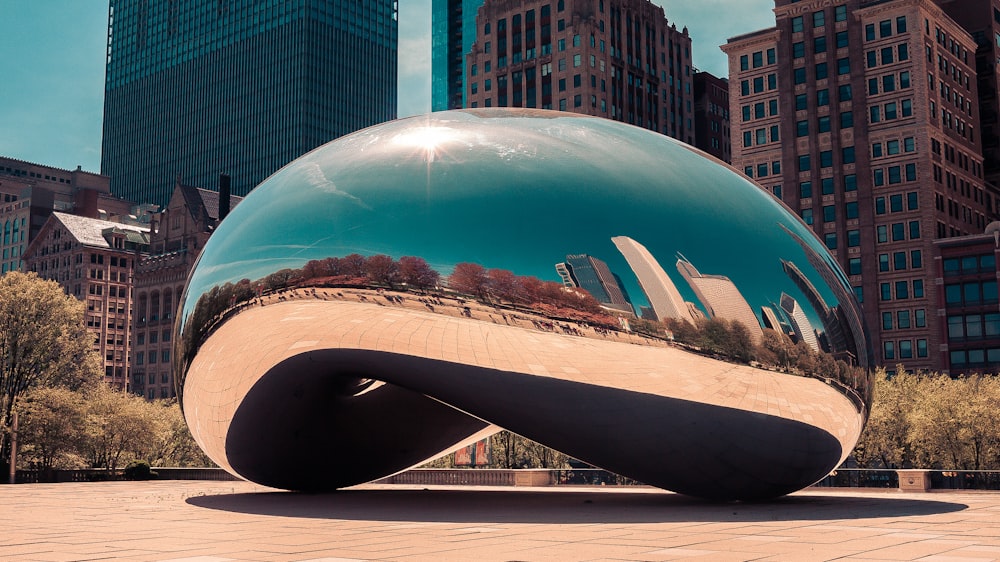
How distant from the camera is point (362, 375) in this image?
16.5 metres

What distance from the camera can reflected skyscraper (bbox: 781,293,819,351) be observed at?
1600cm

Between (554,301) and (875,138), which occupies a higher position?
(875,138)

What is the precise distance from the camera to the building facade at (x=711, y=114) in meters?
154

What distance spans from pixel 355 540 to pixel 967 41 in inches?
4821

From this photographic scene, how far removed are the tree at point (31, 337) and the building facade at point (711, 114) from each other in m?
112

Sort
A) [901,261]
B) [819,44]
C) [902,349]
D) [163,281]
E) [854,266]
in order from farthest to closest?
[163,281] → [819,44] → [854,266] → [901,261] → [902,349]

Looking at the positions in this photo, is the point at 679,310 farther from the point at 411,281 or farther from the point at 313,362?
the point at 313,362

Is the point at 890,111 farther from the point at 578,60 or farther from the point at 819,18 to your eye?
the point at 578,60

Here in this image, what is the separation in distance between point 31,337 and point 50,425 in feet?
18.1

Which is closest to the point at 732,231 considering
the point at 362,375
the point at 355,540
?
the point at 362,375

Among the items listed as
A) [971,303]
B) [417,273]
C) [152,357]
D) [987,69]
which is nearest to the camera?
[417,273]

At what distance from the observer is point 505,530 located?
13516 millimetres

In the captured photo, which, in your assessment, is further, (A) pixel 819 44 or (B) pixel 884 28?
(A) pixel 819 44

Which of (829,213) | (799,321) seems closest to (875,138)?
(829,213)
